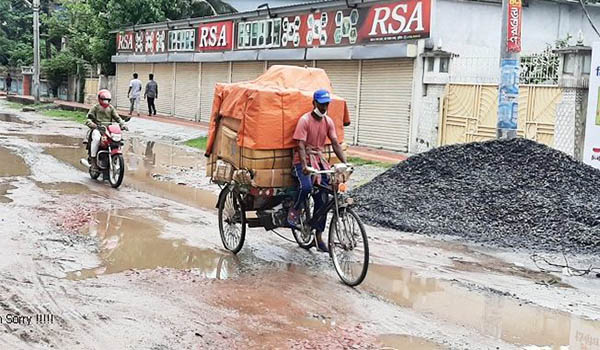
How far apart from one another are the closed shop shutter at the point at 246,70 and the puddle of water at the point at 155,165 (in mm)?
5944

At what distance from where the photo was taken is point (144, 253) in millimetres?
8289

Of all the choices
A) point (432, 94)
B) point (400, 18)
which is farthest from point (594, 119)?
point (400, 18)

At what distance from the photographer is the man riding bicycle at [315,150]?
7.57 m

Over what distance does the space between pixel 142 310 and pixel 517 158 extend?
290 inches

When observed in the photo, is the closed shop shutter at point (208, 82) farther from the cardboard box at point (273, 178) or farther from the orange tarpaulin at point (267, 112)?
the cardboard box at point (273, 178)

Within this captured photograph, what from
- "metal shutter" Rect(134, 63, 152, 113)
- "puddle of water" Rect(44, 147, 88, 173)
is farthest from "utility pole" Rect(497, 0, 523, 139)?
"metal shutter" Rect(134, 63, 152, 113)

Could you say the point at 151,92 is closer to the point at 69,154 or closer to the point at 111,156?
the point at 69,154

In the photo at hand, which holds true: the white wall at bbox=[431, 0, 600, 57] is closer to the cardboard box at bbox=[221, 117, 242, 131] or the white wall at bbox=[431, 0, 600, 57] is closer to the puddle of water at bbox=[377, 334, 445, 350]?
the cardboard box at bbox=[221, 117, 242, 131]

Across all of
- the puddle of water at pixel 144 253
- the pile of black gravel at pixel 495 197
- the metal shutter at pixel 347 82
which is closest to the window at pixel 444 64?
the metal shutter at pixel 347 82

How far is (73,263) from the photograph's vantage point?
770 centimetres

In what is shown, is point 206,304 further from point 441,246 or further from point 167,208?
point 167,208

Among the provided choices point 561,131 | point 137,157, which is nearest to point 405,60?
point 561,131

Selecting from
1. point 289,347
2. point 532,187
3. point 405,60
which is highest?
point 405,60

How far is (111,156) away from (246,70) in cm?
1518
